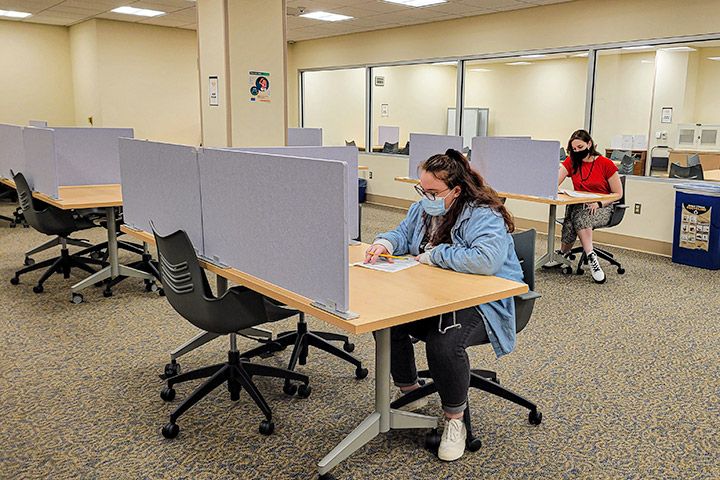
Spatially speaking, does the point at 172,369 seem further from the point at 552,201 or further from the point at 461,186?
the point at 552,201

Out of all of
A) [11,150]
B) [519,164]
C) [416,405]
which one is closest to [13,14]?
[11,150]

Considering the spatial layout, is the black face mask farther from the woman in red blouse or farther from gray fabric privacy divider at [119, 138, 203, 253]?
gray fabric privacy divider at [119, 138, 203, 253]

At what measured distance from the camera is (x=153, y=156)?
2.87 metres

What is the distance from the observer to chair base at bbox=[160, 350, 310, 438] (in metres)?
2.42

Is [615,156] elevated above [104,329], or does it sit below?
above

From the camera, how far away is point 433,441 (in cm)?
230

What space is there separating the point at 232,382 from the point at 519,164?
10.1 ft

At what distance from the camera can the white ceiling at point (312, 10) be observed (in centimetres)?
676

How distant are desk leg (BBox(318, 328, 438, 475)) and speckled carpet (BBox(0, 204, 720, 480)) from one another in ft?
0.30

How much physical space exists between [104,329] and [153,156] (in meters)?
1.24

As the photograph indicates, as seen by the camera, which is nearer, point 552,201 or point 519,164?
point 552,201

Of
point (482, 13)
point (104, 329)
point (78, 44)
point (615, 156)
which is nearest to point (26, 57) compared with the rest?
point (78, 44)

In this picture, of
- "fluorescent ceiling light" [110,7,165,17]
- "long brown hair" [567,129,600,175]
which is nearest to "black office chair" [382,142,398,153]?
"fluorescent ceiling light" [110,7,165,17]

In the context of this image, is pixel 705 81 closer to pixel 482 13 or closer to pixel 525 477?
pixel 482 13
